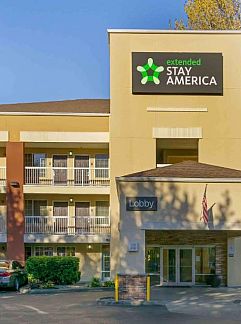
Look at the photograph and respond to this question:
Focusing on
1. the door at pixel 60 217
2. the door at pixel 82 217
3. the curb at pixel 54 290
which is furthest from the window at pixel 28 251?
the curb at pixel 54 290

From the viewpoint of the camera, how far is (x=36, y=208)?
122 feet

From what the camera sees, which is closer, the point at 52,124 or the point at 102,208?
the point at 52,124

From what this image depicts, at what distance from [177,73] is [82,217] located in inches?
384

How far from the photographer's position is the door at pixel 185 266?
103 ft

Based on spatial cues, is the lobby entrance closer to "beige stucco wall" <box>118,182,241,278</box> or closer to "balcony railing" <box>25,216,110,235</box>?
"balcony railing" <box>25,216,110,235</box>

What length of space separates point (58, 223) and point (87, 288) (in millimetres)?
8126

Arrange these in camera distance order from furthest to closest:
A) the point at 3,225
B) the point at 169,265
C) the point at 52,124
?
1. the point at 52,124
2. the point at 3,225
3. the point at 169,265

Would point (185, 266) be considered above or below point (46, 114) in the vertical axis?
below

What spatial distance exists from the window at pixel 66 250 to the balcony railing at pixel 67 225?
4.00 ft

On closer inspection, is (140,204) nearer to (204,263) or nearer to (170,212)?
(170,212)

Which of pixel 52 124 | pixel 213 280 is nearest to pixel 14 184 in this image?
pixel 52 124

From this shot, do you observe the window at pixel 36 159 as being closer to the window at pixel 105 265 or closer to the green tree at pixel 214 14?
the window at pixel 105 265

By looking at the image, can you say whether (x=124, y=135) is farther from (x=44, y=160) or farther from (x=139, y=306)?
(x=139, y=306)

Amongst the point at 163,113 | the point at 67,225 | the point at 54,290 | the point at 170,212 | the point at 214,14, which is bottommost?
the point at 54,290
